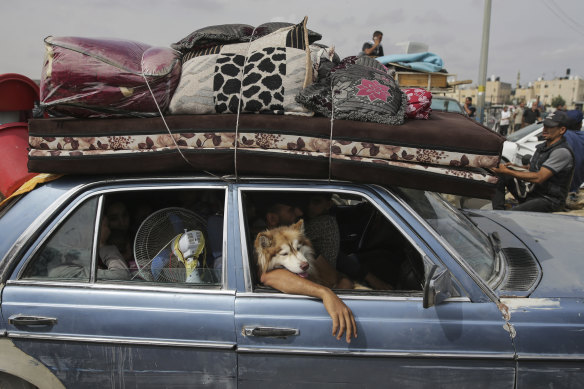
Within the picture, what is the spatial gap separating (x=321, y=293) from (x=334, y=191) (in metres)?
0.54

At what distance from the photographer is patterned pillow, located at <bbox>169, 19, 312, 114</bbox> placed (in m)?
2.38

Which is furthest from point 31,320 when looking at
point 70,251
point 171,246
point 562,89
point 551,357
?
point 562,89

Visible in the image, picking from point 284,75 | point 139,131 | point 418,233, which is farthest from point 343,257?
point 139,131

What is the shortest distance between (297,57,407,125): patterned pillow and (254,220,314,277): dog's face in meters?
0.68

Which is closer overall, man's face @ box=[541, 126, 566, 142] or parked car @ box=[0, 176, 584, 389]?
parked car @ box=[0, 176, 584, 389]

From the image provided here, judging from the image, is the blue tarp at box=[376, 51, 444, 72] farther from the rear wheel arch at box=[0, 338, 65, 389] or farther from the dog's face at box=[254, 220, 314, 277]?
the rear wheel arch at box=[0, 338, 65, 389]

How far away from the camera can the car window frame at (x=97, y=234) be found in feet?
7.28

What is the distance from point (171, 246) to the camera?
8.29 feet

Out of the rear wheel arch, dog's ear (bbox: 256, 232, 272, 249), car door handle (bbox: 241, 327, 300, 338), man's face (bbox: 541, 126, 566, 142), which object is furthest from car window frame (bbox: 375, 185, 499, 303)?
man's face (bbox: 541, 126, 566, 142)

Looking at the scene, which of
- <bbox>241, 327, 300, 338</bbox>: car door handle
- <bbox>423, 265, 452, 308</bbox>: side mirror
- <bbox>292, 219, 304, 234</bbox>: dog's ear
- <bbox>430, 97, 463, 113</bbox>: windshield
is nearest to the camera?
<bbox>423, 265, 452, 308</bbox>: side mirror

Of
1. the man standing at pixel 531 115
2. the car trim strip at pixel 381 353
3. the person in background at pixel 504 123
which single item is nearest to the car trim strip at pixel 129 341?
the car trim strip at pixel 381 353

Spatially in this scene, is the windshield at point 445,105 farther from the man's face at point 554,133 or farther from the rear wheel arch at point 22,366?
the rear wheel arch at point 22,366

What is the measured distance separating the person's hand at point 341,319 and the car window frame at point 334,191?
0.11 metres

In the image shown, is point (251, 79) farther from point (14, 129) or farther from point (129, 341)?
point (14, 129)
